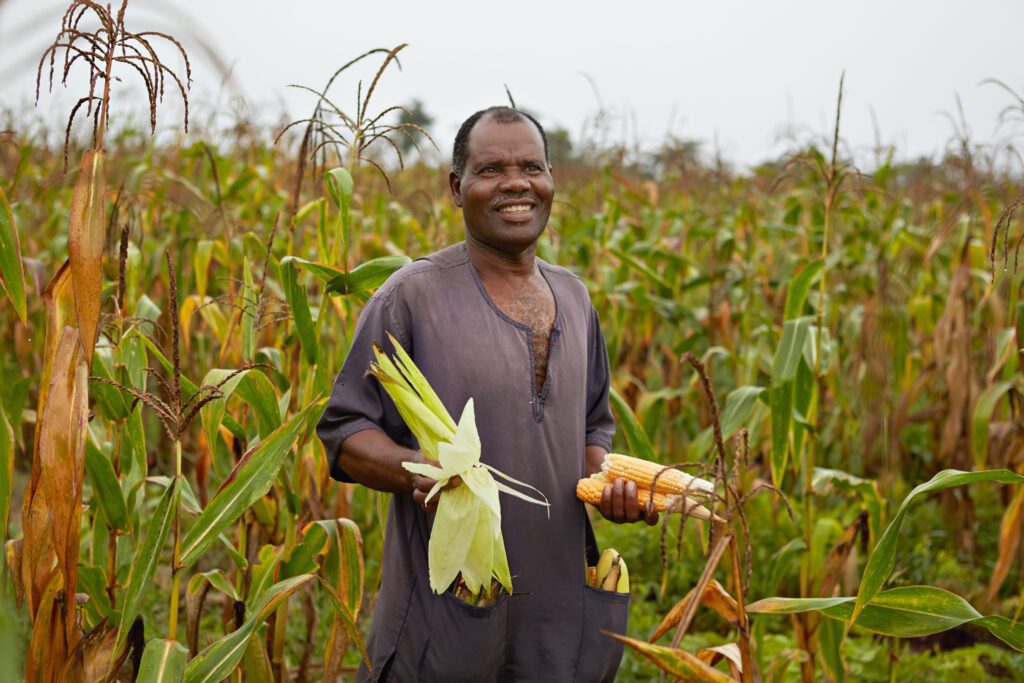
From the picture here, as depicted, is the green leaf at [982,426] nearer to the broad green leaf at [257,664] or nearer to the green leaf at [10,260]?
the broad green leaf at [257,664]

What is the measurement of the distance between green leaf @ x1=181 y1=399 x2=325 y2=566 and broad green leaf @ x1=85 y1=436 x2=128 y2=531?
1.24 ft

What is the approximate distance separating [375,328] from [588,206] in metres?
6.86

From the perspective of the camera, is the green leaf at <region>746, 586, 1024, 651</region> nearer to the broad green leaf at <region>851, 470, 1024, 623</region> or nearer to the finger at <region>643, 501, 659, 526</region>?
the broad green leaf at <region>851, 470, 1024, 623</region>

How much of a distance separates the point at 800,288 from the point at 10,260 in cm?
228

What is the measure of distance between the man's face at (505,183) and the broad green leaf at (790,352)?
1.14 m

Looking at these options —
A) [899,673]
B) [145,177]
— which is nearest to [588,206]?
[145,177]

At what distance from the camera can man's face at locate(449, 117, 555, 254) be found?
2113mm

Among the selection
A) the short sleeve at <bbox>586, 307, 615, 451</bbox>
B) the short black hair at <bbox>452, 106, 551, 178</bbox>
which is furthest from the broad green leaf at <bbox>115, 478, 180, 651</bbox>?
the short sleeve at <bbox>586, 307, 615, 451</bbox>

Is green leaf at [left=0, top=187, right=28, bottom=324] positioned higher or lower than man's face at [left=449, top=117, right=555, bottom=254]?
lower

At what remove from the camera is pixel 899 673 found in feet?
11.2

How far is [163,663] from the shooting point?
1.83 m

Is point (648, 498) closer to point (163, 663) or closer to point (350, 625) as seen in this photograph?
point (350, 625)

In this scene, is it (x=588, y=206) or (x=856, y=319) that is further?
(x=588, y=206)

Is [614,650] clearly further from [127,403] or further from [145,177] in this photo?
[145,177]
